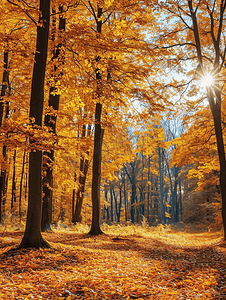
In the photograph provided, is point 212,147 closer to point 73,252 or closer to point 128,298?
point 73,252

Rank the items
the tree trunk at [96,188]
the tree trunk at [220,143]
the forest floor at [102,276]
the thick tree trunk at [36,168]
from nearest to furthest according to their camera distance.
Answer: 1. the forest floor at [102,276]
2. the thick tree trunk at [36,168]
3. the tree trunk at [220,143]
4. the tree trunk at [96,188]

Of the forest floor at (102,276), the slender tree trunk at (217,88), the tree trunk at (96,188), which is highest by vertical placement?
the slender tree trunk at (217,88)

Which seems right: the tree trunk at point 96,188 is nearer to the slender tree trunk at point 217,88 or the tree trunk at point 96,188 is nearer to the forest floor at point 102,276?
the forest floor at point 102,276

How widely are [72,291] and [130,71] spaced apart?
5221mm

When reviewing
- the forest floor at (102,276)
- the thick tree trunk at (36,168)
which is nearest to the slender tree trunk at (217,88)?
the forest floor at (102,276)

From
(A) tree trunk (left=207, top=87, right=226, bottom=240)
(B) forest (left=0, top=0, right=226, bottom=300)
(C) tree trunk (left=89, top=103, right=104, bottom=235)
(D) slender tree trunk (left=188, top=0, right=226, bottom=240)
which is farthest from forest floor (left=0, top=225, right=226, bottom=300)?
(C) tree trunk (left=89, top=103, right=104, bottom=235)

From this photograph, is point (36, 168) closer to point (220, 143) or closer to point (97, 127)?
point (97, 127)


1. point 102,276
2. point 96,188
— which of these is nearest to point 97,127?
point 96,188

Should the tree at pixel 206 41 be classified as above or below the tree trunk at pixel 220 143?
above

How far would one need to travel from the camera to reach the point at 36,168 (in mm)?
4816

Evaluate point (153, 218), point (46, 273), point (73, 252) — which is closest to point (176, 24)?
point (73, 252)

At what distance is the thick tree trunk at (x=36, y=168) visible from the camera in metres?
4.73

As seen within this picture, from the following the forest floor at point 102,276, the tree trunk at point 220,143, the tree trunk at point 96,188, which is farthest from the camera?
the tree trunk at point 96,188

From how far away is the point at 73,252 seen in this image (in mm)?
4875
